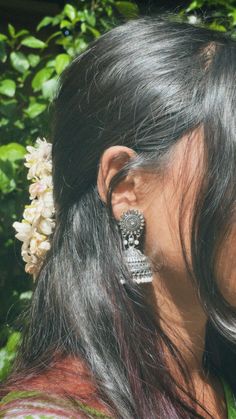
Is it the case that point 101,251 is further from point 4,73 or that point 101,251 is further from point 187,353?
point 4,73

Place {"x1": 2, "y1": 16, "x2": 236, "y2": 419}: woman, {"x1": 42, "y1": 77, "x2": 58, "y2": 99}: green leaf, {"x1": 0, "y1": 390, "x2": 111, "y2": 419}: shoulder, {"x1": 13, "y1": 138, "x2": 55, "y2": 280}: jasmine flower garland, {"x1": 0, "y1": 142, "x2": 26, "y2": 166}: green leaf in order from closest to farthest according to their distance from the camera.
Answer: {"x1": 0, "y1": 390, "x2": 111, "y2": 419}: shoulder, {"x1": 2, "y1": 16, "x2": 236, "y2": 419}: woman, {"x1": 13, "y1": 138, "x2": 55, "y2": 280}: jasmine flower garland, {"x1": 0, "y1": 142, "x2": 26, "y2": 166}: green leaf, {"x1": 42, "y1": 77, "x2": 58, "y2": 99}: green leaf

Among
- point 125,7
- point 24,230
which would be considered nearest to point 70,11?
point 125,7

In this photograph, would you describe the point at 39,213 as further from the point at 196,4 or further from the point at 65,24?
the point at 196,4

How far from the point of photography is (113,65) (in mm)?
1606

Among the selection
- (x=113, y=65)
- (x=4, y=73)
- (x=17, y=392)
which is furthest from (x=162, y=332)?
(x=4, y=73)

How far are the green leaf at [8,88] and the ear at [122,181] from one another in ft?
3.86

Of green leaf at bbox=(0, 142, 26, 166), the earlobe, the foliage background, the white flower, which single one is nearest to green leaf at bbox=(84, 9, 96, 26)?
the foliage background

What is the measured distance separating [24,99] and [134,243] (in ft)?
4.36

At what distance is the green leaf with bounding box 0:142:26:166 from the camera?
2488 mm

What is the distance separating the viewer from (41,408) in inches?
52.8

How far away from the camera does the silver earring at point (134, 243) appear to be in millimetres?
1525

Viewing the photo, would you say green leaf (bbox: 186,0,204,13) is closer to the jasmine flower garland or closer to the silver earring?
the jasmine flower garland

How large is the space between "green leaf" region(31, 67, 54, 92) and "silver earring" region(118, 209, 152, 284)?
47.6 inches

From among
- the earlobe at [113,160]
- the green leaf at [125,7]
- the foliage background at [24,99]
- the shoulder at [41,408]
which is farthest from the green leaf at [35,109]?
the shoulder at [41,408]
